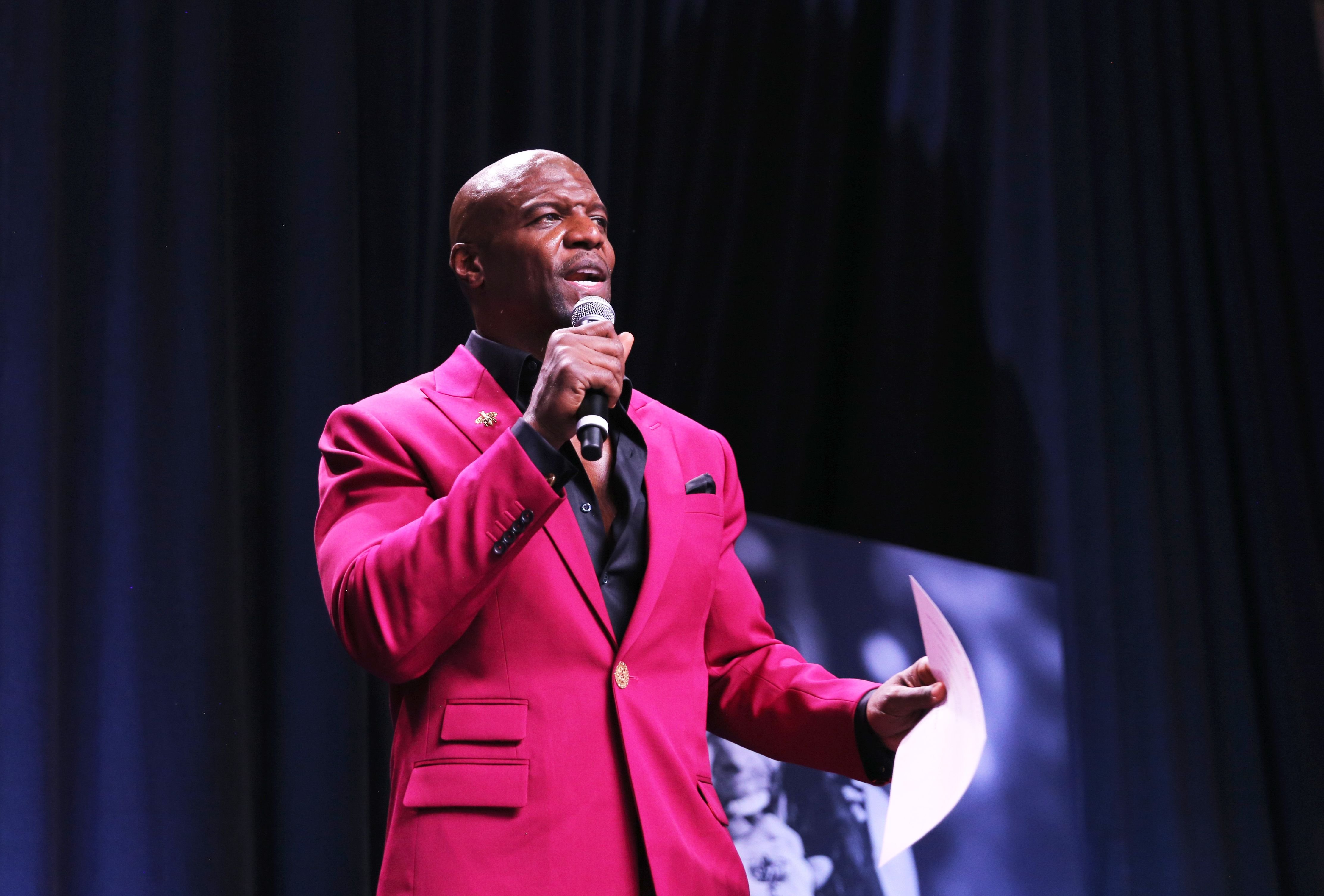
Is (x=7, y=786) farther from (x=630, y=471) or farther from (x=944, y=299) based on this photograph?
(x=944, y=299)

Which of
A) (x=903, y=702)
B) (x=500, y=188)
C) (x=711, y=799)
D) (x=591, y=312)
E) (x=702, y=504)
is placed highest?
(x=500, y=188)

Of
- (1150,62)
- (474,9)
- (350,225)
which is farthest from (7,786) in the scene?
(1150,62)

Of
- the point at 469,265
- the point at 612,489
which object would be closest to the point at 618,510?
the point at 612,489

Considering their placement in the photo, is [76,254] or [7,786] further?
[76,254]

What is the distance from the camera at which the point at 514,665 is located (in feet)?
→ 3.80

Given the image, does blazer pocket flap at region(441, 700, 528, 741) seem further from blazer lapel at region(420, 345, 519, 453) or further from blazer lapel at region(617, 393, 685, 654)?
blazer lapel at region(420, 345, 519, 453)

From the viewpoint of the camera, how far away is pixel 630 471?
4.42ft

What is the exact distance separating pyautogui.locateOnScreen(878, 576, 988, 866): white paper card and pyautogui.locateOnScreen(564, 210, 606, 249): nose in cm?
60

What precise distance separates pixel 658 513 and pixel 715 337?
1.42 meters

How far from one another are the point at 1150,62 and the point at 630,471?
242 cm

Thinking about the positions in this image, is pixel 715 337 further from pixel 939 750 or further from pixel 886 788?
pixel 939 750

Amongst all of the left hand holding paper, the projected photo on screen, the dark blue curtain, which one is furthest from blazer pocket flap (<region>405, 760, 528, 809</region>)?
the projected photo on screen

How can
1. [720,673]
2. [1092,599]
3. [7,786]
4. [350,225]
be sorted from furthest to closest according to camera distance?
[1092,599] < [350,225] < [7,786] < [720,673]

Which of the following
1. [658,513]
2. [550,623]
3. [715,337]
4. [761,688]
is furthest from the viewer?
[715,337]
